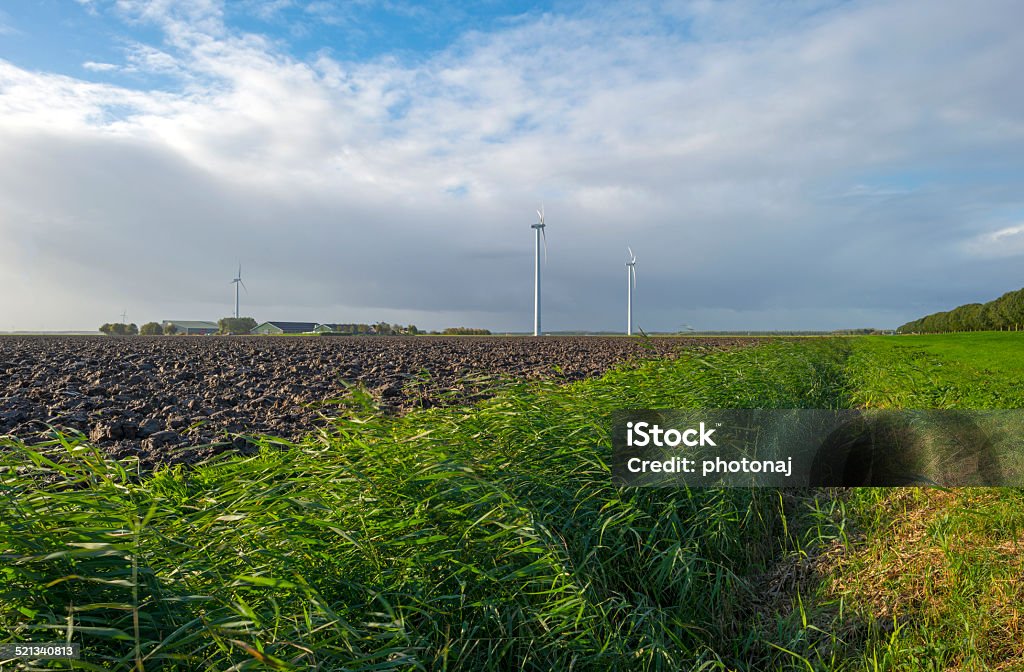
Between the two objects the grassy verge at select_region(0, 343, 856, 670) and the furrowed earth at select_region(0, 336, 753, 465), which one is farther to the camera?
the furrowed earth at select_region(0, 336, 753, 465)

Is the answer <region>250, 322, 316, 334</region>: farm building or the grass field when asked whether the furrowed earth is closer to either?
the grass field

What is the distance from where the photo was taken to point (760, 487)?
603 centimetres

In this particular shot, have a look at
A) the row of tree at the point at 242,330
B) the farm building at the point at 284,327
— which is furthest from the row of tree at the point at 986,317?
the farm building at the point at 284,327

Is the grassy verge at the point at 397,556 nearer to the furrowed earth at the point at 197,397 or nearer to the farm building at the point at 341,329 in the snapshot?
the furrowed earth at the point at 197,397

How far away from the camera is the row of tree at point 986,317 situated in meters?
51.7

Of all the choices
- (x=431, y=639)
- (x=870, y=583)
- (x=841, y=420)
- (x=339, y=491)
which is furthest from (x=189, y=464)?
(x=841, y=420)

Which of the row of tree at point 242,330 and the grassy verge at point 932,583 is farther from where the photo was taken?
the row of tree at point 242,330

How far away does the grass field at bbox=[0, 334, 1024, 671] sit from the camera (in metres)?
2.59

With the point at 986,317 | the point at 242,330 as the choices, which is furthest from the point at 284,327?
the point at 986,317

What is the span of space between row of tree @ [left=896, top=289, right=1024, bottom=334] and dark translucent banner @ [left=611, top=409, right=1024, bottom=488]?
2078 inches

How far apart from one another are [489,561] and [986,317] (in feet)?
232

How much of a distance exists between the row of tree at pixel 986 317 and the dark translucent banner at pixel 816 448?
52783 millimetres

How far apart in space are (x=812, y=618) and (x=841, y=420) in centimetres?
495

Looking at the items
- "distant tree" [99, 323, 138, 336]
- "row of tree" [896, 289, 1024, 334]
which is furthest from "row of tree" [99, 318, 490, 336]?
"row of tree" [896, 289, 1024, 334]
